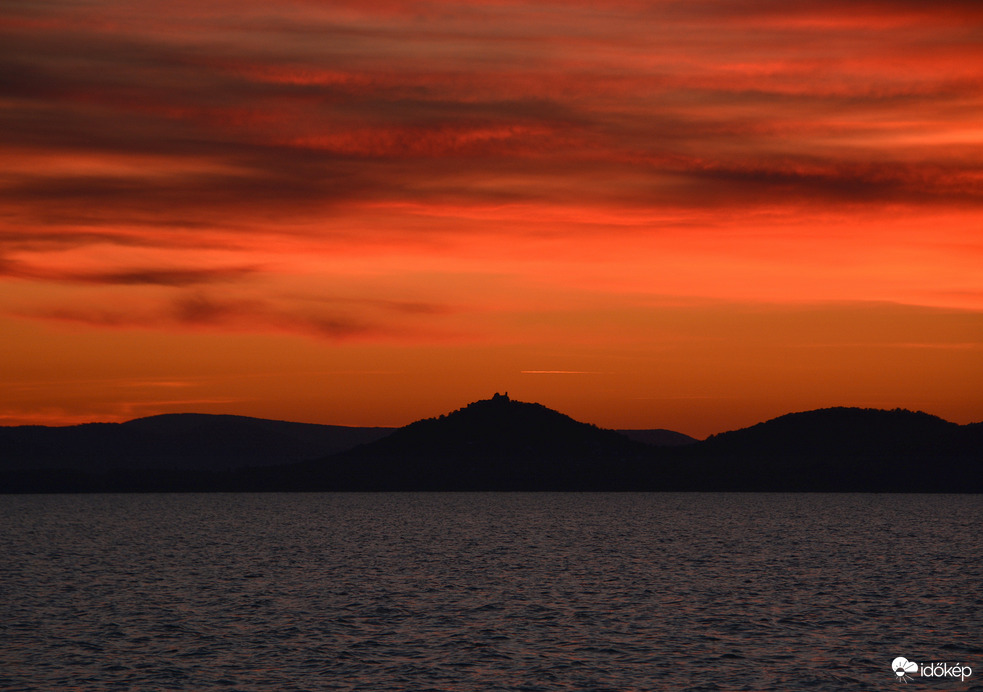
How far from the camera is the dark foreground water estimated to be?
5297cm

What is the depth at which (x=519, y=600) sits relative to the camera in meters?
80.9

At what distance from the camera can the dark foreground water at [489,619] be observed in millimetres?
52969

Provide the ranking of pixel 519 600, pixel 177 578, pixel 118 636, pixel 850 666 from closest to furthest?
pixel 850 666 < pixel 118 636 < pixel 519 600 < pixel 177 578

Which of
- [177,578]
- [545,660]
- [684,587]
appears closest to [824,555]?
[684,587]

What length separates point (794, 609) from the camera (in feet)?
248

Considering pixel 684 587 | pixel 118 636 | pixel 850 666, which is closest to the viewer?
pixel 850 666

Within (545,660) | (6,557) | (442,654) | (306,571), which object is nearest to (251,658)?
(442,654)

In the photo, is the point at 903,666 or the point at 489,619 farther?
the point at 489,619

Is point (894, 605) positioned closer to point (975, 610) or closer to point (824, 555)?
point (975, 610)

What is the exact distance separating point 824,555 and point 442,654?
79.4m

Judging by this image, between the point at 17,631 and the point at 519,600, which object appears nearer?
the point at 17,631

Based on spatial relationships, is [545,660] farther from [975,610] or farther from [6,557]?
[6,557]

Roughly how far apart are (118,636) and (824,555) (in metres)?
85.9

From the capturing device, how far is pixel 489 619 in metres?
70.9
